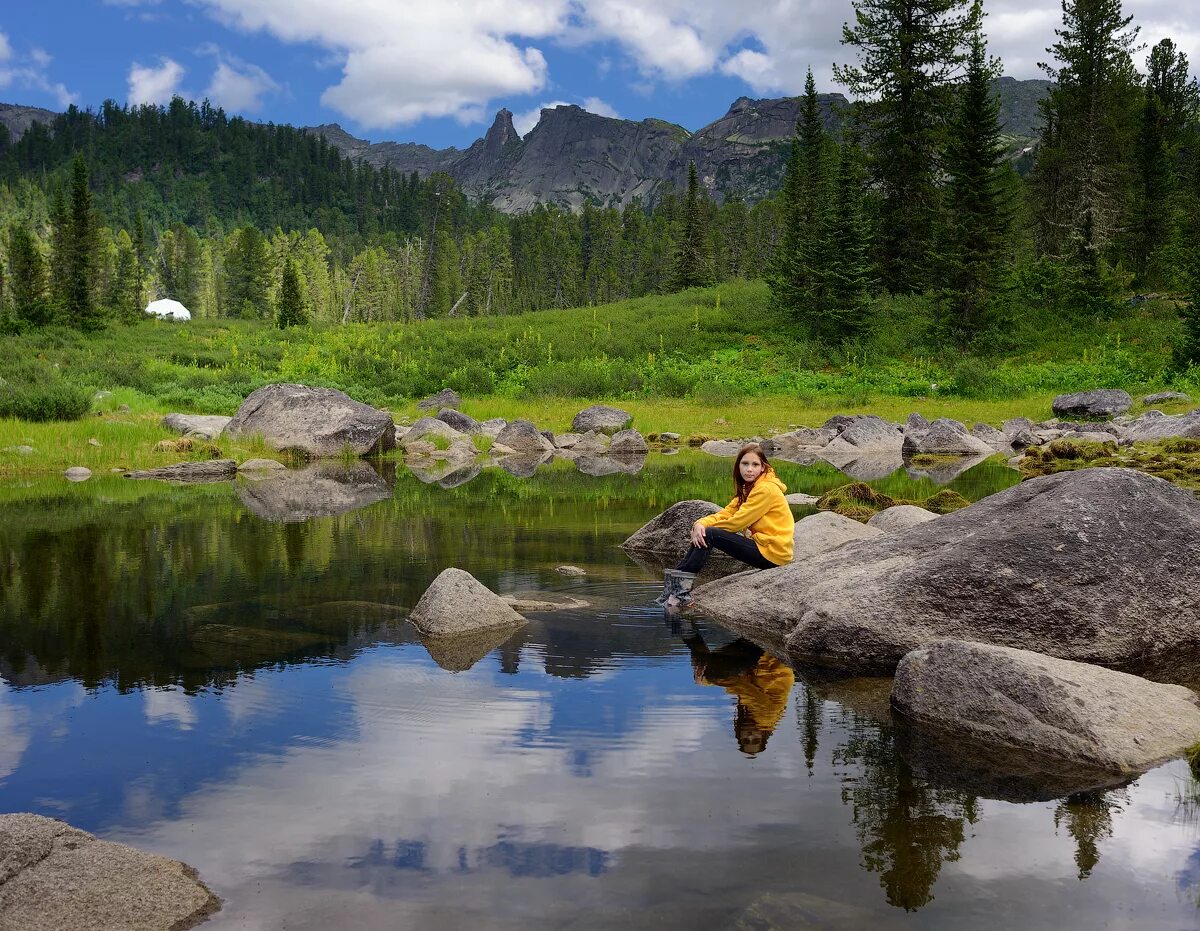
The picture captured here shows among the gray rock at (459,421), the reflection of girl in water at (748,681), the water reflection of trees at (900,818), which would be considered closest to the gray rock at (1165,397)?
the gray rock at (459,421)

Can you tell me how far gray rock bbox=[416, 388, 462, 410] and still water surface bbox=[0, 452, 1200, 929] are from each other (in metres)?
25.0

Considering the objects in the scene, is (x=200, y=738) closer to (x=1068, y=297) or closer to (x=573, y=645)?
(x=573, y=645)

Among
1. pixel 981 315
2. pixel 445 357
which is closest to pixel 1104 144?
pixel 981 315

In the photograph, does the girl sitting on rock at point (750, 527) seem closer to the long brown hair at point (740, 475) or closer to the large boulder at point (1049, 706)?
the long brown hair at point (740, 475)

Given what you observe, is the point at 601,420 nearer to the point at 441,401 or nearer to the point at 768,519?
the point at 441,401

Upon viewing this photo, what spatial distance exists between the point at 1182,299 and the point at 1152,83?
996 inches

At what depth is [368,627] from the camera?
8562mm

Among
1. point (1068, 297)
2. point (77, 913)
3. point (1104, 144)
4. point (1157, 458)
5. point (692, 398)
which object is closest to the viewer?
point (77, 913)

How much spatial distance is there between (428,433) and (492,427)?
8.23ft

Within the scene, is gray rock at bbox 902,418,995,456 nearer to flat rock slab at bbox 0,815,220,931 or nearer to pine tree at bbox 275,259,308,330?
flat rock slab at bbox 0,815,220,931

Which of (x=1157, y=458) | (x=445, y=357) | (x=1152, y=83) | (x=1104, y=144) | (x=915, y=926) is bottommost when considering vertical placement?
(x=915, y=926)

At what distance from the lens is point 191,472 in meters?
22.2

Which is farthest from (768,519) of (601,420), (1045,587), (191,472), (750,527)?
(601,420)

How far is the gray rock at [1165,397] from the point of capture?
2910 centimetres
